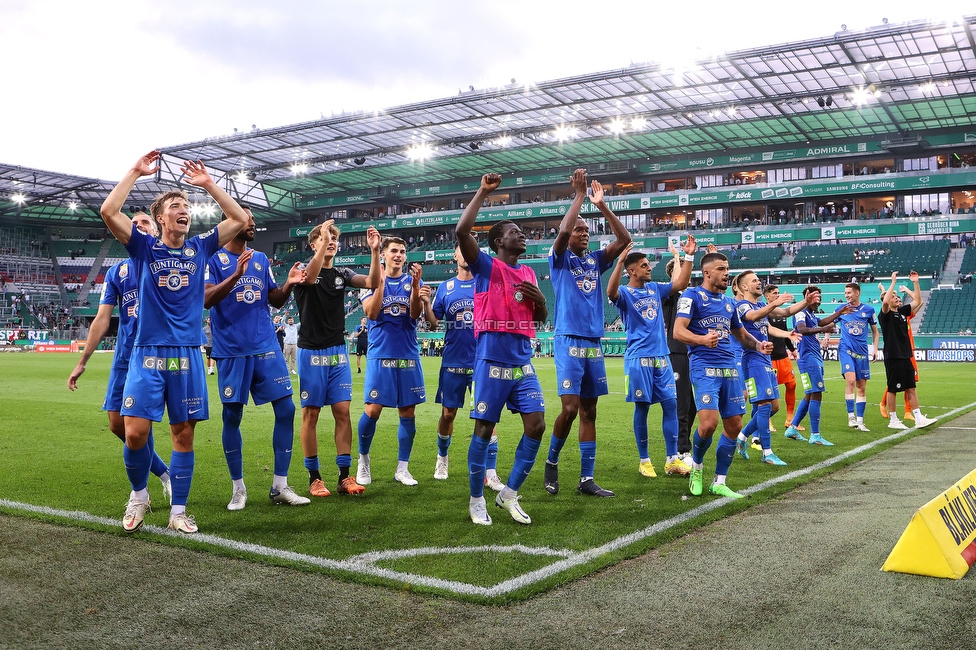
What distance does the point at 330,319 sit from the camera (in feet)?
23.0

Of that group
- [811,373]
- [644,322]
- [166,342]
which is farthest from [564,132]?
[166,342]

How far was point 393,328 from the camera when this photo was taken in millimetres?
7590

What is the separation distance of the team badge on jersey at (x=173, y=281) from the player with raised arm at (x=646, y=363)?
428cm

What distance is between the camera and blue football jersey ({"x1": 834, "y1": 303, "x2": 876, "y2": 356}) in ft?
41.0

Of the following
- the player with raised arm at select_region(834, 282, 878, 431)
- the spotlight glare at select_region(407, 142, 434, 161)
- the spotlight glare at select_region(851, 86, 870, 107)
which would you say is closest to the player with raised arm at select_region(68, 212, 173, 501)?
the player with raised arm at select_region(834, 282, 878, 431)

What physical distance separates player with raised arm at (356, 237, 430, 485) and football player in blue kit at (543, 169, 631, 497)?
1434 mm

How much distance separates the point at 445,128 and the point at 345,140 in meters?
7.69

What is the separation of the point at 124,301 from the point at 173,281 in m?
0.88

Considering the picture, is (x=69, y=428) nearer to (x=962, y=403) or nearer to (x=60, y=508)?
(x=60, y=508)

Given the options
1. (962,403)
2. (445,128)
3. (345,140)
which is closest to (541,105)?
(445,128)

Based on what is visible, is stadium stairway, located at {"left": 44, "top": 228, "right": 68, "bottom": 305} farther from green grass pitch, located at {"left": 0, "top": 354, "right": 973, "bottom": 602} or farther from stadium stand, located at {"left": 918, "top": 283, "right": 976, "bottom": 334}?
stadium stand, located at {"left": 918, "top": 283, "right": 976, "bottom": 334}

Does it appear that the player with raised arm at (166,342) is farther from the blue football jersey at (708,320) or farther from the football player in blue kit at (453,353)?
the blue football jersey at (708,320)

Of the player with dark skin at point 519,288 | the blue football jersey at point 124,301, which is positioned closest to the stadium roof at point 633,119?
the player with dark skin at point 519,288

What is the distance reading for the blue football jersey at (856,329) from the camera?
12500mm
